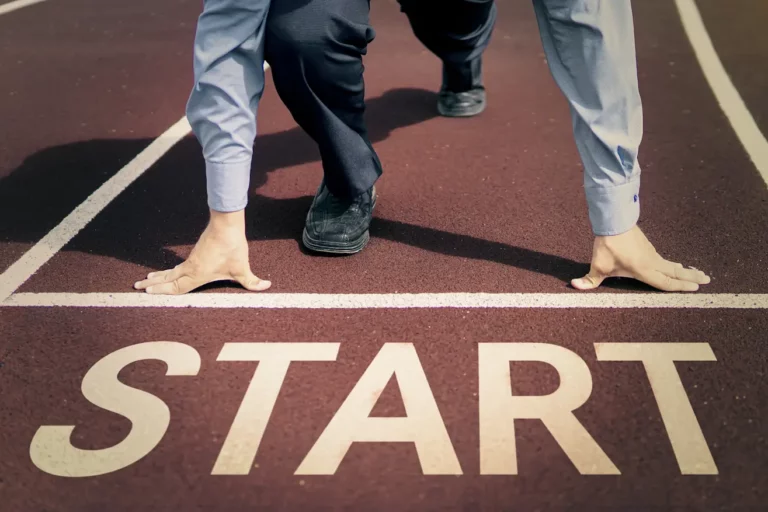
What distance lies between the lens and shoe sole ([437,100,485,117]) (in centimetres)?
546

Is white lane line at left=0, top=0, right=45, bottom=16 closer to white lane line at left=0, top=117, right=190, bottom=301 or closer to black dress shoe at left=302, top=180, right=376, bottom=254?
white lane line at left=0, top=117, right=190, bottom=301

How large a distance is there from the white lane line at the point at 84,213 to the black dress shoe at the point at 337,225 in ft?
3.67

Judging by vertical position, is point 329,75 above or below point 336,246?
above

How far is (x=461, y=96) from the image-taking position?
5.45m

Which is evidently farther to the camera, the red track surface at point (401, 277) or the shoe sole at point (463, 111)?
the shoe sole at point (463, 111)

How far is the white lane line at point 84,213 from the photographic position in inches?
145

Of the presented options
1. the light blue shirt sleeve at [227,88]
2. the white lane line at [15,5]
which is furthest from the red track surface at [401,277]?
the white lane line at [15,5]

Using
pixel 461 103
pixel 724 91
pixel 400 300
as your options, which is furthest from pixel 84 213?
pixel 724 91

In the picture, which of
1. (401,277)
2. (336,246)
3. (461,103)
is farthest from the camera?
(461,103)

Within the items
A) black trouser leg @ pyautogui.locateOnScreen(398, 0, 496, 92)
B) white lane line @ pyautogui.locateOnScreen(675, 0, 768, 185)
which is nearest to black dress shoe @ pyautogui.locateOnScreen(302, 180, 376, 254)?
black trouser leg @ pyautogui.locateOnScreen(398, 0, 496, 92)

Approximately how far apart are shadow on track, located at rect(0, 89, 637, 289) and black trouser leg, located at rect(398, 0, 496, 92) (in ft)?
1.61

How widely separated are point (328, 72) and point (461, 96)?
2.24m

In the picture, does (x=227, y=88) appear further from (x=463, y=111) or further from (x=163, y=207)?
(x=463, y=111)

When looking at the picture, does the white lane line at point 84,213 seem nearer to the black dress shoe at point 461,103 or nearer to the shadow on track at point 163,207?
the shadow on track at point 163,207
